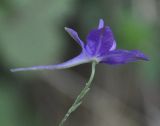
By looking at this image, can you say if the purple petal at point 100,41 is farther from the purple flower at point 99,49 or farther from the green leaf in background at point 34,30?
the green leaf in background at point 34,30

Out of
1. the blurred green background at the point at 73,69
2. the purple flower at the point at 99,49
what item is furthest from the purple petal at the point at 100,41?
the blurred green background at the point at 73,69

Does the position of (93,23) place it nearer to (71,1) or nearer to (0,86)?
(71,1)

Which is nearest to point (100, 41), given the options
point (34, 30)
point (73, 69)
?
point (34, 30)

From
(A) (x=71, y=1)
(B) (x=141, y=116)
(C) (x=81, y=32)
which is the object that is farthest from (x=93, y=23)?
(B) (x=141, y=116)

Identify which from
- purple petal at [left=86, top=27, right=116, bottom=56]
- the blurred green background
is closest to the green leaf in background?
the blurred green background

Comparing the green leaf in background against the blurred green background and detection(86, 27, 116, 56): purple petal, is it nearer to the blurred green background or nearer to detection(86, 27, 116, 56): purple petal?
the blurred green background
